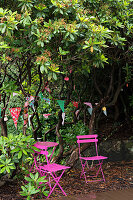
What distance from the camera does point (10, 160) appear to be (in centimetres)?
399

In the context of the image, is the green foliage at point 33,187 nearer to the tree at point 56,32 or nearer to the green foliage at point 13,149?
the green foliage at point 13,149

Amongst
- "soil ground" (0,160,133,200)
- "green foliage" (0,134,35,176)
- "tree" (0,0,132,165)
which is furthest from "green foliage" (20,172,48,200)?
"tree" (0,0,132,165)

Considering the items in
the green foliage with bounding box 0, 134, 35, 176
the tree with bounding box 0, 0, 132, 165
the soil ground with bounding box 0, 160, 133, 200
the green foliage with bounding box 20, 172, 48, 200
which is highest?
the tree with bounding box 0, 0, 132, 165

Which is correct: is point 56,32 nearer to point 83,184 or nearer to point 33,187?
point 33,187

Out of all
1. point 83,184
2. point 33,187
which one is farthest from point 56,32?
point 83,184

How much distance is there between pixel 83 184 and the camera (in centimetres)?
504

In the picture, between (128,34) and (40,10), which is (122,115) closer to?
(128,34)

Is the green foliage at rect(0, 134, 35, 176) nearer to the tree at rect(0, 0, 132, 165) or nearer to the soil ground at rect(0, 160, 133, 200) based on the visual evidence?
the soil ground at rect(0, 160, 133, 200)

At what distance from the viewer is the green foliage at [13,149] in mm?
3971

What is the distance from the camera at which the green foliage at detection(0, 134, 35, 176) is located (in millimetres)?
3971

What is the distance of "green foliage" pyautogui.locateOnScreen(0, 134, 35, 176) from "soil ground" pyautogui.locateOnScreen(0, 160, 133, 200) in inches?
20.3

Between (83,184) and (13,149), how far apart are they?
188cm

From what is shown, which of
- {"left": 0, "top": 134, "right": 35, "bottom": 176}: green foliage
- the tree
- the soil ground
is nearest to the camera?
the tree

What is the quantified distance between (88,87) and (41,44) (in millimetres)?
4317
